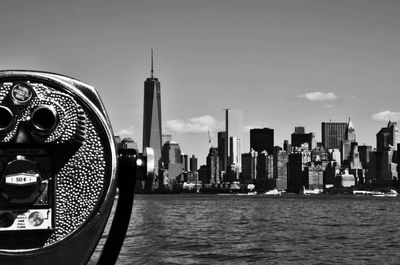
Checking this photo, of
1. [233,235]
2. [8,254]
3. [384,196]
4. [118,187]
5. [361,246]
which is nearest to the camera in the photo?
[8,254]

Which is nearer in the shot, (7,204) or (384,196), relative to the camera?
(7,204)

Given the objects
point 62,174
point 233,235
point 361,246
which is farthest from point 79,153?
point 233,235

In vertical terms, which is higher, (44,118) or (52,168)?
(44,118)

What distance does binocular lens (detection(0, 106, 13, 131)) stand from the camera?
257cm

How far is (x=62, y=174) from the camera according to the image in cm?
264

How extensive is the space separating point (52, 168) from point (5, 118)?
21 centimetres

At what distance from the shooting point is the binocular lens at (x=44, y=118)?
2.59m

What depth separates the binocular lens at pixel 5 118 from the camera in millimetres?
2568

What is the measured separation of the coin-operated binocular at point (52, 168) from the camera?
8.44 ft

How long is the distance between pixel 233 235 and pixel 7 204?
28.6 metres

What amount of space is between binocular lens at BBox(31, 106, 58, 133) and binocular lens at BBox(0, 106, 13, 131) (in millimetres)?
66

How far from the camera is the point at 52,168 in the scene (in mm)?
2633

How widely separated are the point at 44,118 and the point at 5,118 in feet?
0.38

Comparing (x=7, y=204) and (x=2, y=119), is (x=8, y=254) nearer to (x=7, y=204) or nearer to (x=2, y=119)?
(x=7, y=204)
